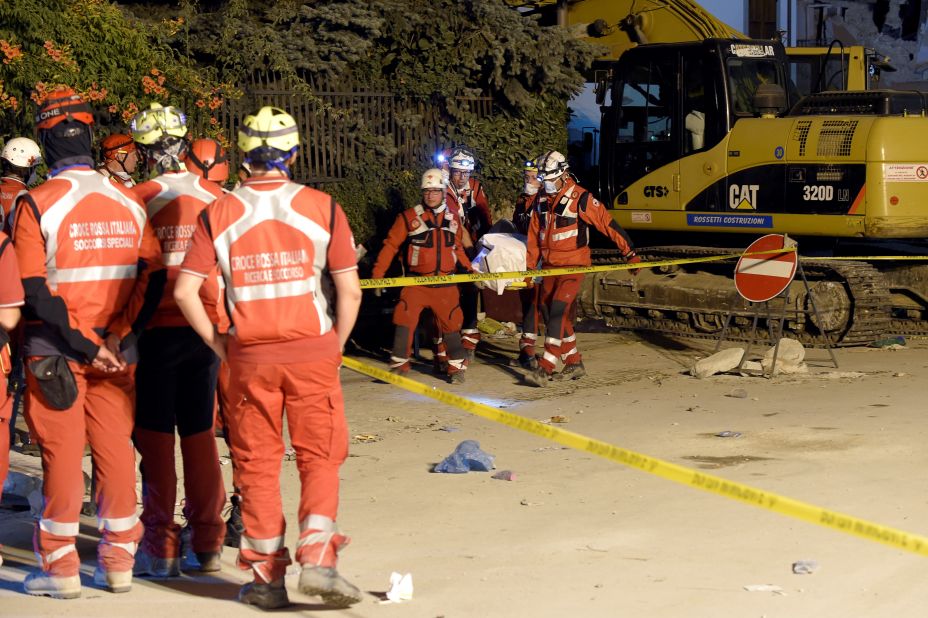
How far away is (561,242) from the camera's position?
1280 centimetres

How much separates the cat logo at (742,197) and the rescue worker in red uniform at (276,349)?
9791 millimetres

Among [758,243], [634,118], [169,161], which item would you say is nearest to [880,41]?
[634,118]

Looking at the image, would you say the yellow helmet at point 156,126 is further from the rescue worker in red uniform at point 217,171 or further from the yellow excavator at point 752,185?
the yellow excavator at point 752,185

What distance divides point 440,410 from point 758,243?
11.2ft

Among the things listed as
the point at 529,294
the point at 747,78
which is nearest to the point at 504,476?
the point at 529,294

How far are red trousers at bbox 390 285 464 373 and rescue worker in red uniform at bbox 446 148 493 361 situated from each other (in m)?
0.59

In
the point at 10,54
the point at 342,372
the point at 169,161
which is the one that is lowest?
the point at 342,372

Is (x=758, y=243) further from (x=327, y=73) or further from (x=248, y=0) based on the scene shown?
(x=248, y=0)

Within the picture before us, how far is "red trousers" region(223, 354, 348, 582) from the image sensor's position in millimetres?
5918

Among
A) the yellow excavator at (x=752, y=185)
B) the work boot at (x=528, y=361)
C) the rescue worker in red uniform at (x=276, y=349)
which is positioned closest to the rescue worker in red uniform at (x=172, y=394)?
the rescue worker in red uniform at (x=276, y=349)

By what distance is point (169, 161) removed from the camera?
698 centimetres

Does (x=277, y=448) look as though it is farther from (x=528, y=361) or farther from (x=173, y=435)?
(x=528, y=361)

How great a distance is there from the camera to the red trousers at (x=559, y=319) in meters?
12.6

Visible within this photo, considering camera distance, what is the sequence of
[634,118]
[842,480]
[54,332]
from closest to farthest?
[54,332]
[842,480]
[634,118]
